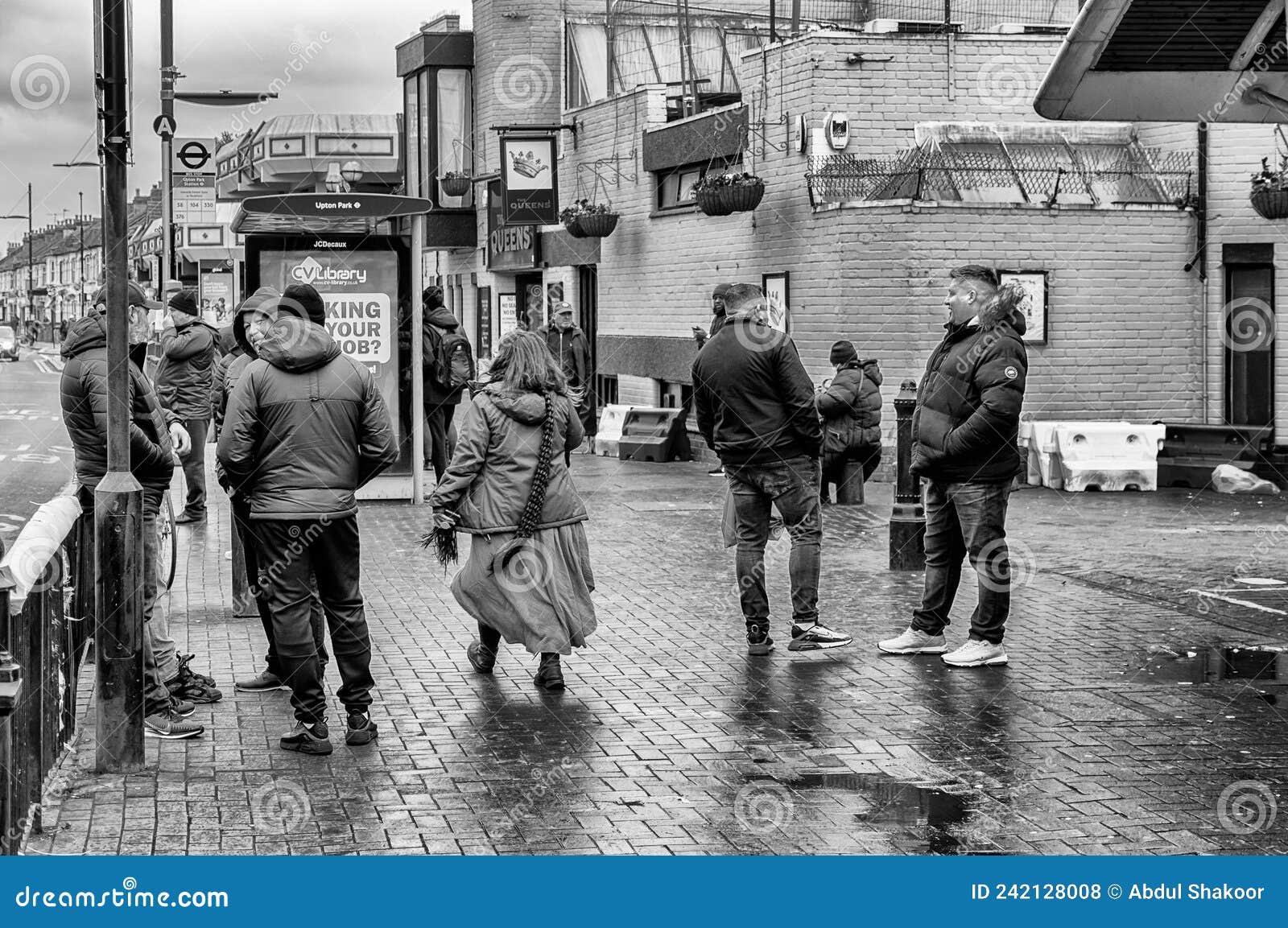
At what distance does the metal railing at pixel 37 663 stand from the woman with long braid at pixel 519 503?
172 cm

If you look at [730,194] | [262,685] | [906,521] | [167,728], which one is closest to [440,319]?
[730,194]

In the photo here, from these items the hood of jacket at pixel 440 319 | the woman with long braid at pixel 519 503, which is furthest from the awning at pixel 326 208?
the woman with long braid at pixel 519 503

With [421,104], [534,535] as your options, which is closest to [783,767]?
[534,535]

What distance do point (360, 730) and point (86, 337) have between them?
2.02 meters

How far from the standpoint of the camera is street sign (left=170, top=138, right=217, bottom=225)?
83.3 ft

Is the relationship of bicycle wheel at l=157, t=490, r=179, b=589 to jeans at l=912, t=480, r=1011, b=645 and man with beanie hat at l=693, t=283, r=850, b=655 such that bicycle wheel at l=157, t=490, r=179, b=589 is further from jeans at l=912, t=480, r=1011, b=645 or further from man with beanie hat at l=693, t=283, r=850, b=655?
jeans at l=912, t=480, r=1011, b=645

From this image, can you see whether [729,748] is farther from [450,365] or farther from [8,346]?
[8,346]

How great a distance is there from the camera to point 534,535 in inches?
316

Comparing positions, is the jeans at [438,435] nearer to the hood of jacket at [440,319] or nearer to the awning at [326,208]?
the hood of jacket at [440,319]

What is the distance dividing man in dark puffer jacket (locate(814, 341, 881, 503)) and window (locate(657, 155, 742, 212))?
605cm

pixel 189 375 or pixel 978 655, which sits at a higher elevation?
pixel 189 375

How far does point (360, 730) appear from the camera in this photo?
683 centimetres

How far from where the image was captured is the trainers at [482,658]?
826 cm

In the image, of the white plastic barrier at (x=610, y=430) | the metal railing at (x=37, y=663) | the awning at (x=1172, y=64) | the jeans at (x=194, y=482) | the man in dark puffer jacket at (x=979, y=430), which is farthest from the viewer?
the white plastic barrier at (x=610, y=430)
